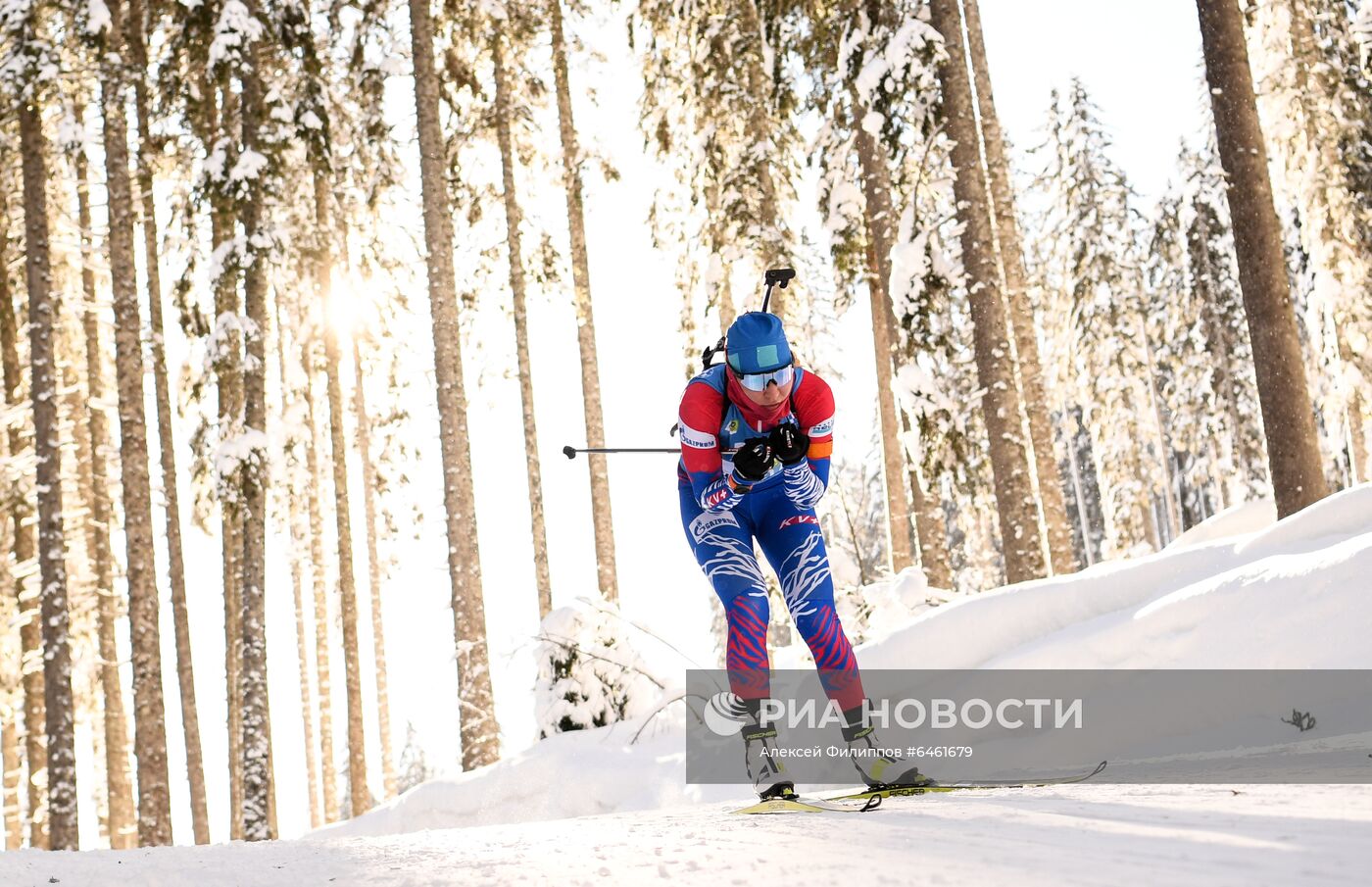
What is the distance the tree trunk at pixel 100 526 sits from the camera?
57.2ft

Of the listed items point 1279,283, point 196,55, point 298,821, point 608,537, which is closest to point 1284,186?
point 1279,283

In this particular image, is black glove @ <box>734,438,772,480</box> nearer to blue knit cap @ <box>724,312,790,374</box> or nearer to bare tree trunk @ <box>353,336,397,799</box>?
blue knit cap @ <box>724,312,790,374</box>

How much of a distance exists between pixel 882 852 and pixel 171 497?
17679 millimetres

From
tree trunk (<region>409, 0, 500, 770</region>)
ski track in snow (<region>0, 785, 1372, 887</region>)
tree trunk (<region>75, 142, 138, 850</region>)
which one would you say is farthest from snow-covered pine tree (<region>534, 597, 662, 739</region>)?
tree trunk (<region>75, 142, 138, 850</region>)

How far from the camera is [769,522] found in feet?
17.9

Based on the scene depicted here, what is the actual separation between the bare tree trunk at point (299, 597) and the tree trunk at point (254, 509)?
30.1ft

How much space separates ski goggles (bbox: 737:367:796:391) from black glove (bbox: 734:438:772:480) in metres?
0.26

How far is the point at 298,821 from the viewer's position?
33.1 meters

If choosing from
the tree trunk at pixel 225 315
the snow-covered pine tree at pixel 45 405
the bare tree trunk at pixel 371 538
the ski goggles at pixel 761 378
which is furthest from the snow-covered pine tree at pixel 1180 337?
the ski goggles at pixel 761 378

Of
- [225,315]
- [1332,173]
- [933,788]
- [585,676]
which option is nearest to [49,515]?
[225,315]

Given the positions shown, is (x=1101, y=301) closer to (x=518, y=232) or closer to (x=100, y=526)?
(x=518, y=232)

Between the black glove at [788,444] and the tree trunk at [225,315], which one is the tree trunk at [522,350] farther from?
the black glove at [788,444]

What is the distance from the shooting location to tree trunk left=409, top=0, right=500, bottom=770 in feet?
43.4

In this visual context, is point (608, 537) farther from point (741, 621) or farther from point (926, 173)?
point (741, 621)
